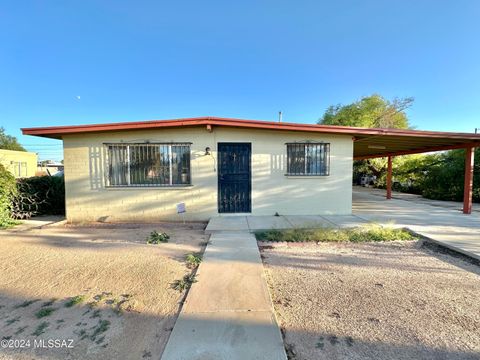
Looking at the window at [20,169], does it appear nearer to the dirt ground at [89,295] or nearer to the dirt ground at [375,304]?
the dirt ground at [89,295]

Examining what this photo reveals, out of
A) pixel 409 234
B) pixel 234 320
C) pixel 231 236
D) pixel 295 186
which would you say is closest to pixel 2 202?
pixel 231 236

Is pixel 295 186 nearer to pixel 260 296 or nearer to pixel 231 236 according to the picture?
pixel 231 236

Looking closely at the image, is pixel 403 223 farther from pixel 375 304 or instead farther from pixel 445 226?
pixel 375 304

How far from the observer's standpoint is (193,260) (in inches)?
159

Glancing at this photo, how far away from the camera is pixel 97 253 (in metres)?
4.48

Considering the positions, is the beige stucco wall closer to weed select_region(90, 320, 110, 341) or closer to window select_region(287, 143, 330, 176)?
window select_region(287, 143, 330, 176)

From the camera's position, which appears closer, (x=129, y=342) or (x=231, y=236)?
(x=129, y=342)

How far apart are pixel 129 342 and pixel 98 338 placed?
320mm

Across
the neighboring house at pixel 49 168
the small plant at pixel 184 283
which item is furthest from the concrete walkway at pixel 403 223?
the neighboring house at pixel 49 168

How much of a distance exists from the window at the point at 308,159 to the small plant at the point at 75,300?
601 cm

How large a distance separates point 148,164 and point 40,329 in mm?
5368

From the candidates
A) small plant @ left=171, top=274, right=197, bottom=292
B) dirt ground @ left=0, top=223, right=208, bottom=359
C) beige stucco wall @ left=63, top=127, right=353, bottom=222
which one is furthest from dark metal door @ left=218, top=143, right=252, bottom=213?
small plant @ left=171, top=274, right=197, bottom=292

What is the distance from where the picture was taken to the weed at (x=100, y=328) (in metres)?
2.28

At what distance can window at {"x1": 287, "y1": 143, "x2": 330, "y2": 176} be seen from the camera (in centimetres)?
761
